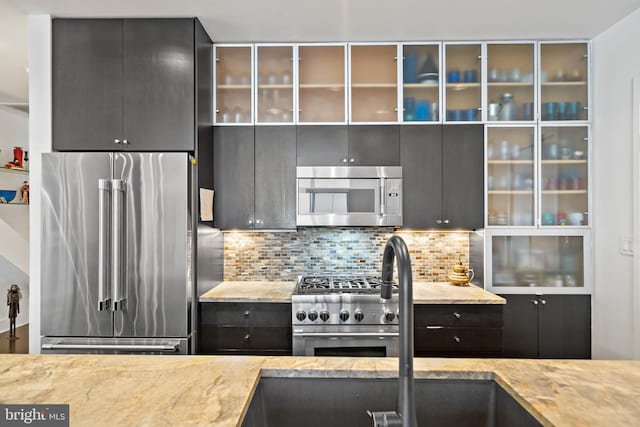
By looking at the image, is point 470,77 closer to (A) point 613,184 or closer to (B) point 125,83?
(A) point 613,184

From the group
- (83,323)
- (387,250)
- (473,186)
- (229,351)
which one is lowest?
(229,351)

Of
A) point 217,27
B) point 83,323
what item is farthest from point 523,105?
point 83,323

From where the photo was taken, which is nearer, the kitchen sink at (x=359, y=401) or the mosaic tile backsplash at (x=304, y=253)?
the kitchen sink at (x=359, y=401)

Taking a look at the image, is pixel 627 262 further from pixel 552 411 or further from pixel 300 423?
pixel 300 423

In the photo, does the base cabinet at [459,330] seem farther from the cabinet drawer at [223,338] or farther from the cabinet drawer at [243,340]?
the cabinet drawer at [223,338]

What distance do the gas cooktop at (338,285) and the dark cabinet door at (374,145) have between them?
0.92 meters

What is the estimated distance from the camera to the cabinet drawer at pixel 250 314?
273 cm

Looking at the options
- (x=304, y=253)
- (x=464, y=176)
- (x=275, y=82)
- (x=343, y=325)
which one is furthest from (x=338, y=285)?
(x=275, y=82)

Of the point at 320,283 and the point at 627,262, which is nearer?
the point at 627,262

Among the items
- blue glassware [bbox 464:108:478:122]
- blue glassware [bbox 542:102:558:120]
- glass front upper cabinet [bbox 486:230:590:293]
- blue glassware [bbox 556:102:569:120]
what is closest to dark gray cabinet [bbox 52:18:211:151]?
blue glassware [bbox 464:108:478:122]

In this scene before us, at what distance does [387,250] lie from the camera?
0.94 metres

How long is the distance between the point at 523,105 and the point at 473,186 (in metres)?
0.72

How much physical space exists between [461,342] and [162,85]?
8.73 feet

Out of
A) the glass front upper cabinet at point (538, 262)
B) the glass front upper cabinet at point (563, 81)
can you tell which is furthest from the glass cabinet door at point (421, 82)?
the glass front upper cabinet at point (538, 262)
